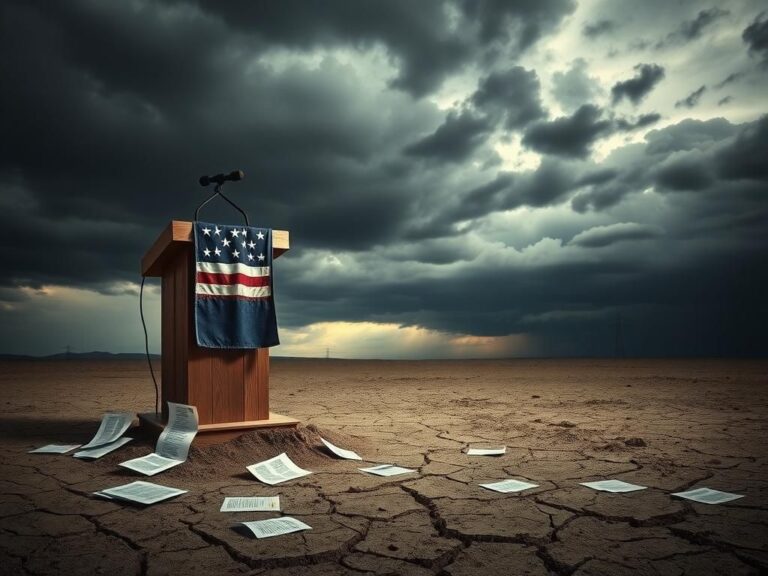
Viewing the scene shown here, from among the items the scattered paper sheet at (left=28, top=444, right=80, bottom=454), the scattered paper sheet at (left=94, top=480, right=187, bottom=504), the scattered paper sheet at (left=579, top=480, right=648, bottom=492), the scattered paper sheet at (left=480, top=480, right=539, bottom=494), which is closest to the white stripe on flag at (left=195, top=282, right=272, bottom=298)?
the scattered paper sheet at (left=94, top=480, right=187, bottom=504)

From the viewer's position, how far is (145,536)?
2.45 metres

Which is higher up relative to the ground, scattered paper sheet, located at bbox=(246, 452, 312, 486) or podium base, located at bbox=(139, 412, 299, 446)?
podium base, located at bbox=(139, 412, 299, 446)

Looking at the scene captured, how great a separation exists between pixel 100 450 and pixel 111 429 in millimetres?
458

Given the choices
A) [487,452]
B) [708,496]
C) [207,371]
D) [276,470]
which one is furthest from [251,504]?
[708,496]

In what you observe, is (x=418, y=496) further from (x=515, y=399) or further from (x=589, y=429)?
(x=515, y=399)

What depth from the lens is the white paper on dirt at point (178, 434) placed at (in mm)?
3734

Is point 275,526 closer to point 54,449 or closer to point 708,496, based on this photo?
point 708,496

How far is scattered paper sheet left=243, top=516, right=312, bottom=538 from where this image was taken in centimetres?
241

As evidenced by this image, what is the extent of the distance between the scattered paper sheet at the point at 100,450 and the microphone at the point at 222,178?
7.24ft

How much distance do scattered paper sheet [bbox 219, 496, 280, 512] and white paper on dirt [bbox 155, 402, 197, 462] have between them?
91 centimetres

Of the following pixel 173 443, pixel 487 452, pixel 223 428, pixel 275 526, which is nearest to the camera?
pixel 275 526

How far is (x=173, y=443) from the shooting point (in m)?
3.80

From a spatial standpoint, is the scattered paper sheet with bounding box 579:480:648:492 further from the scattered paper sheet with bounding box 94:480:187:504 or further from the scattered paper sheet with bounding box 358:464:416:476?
the scattered paper sheet with bounding box 94:480:187:504

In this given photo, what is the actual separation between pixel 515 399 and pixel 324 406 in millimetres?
3095
